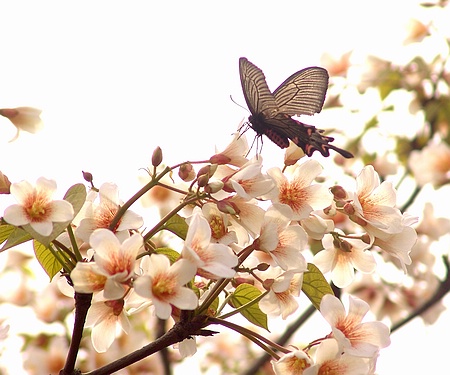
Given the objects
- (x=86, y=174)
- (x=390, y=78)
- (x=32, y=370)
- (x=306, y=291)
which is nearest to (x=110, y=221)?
(x=86, y=174)

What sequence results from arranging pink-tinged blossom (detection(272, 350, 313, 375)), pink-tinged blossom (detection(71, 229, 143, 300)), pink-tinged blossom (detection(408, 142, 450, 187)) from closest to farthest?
pink-tinged blossom (detection(71, 229, 143, 300))
pink-tinged blossom (detection(272, 350, 313, 375))
pink-tinged blossom (detection(408, 142, 450, 187))

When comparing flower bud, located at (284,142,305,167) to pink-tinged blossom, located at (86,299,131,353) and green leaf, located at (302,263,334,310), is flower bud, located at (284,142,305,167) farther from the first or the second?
pink-tinged blossom, located at (86,299,131,353)

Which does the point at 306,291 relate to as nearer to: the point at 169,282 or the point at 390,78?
the point at 169,282

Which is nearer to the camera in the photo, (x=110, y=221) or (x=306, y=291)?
(x=110, y=221)

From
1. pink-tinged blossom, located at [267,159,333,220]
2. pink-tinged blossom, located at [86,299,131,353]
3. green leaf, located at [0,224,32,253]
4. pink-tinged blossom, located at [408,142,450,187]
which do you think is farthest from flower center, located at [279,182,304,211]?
pink-tinged blossom, located at [408,142,450,187]

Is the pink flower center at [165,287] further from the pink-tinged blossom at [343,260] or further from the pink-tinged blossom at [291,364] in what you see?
the pink-tinged blossom at [343,260]

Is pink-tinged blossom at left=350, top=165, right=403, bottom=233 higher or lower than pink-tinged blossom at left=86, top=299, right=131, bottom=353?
higher

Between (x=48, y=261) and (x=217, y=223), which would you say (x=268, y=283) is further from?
(x=48, y=261)
